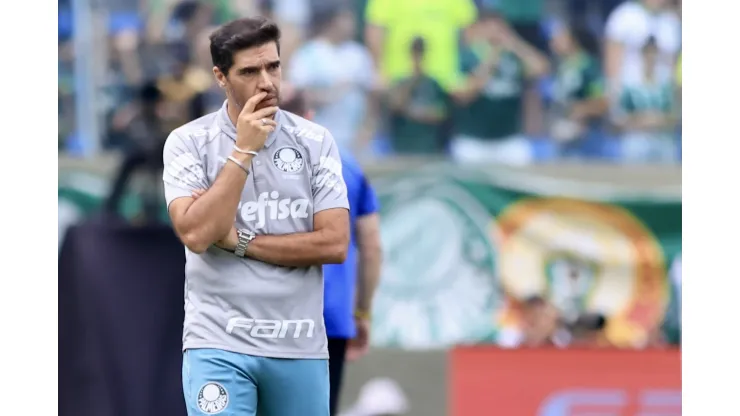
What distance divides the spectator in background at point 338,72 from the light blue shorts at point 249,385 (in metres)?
5.69

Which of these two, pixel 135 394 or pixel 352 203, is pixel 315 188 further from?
pixel 135 394

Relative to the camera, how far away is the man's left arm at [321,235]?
4.61m

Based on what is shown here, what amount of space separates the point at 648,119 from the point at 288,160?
6.46 metres

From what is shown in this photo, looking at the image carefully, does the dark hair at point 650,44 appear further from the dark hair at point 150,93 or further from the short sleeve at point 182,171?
the short sleeve at point 182,171

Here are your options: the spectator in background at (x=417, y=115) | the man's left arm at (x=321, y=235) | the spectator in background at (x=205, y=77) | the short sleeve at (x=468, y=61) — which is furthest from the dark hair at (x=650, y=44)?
the man's left arm at (x=321, y=235)

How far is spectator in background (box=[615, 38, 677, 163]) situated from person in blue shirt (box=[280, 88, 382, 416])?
14.4 ft

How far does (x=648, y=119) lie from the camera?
10602mm

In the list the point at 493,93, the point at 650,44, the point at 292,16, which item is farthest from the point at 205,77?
the point at 650,44

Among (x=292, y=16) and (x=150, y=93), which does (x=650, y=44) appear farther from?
(x=150, y=93)

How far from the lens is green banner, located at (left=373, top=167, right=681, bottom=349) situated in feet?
A: 32.6

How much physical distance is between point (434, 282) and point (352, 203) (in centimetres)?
370
